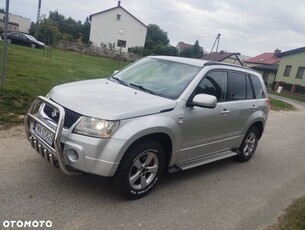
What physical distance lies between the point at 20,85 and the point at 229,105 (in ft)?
20.8

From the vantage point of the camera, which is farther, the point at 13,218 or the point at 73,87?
the point at 73,87

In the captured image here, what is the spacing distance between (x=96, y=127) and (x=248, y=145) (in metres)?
3.78

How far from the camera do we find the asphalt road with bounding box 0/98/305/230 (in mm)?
3811

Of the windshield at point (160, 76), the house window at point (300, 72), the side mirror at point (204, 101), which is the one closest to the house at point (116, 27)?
the house window at point (300, 72)

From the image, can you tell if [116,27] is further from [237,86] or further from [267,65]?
[237,86]

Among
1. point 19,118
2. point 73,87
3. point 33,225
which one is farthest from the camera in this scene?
point 19,118

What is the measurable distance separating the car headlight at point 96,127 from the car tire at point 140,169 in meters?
0.38

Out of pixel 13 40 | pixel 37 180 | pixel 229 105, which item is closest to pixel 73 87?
pixel 37 180

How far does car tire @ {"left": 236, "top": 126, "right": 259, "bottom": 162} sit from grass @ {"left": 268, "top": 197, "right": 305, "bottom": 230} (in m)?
1.62

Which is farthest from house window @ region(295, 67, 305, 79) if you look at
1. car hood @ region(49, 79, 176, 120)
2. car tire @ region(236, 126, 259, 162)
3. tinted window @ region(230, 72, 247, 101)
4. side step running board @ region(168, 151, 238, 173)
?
car hood @ region(49, 79, 176, 120)

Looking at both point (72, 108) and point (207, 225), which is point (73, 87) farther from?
point (207, 225)

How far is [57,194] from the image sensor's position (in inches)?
165

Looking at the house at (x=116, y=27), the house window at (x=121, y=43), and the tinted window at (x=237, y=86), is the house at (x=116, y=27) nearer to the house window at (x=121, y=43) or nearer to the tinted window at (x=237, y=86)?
the house window at (x=121, y=43)

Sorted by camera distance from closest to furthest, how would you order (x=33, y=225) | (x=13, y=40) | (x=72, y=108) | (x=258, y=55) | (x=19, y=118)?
(x=33, y=225) → (x=72, y=108) → (x=19, y=118) → (x=13, y=40) → (x=258, y=55)
